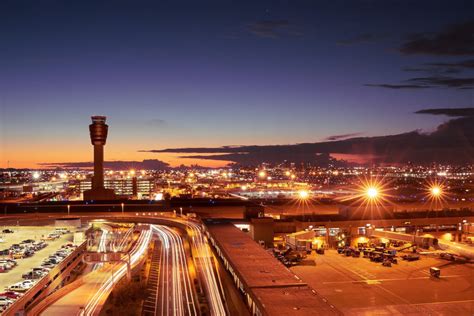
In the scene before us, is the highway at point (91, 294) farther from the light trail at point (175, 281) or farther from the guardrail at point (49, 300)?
the light trail at point (175, 281)

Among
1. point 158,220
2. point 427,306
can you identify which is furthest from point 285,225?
point 427,306

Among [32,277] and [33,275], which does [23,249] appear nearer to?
[33,275]

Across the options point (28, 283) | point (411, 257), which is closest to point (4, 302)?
point (28, 283)

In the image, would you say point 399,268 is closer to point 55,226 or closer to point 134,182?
point 55,226

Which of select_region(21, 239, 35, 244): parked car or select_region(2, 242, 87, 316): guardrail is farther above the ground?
select_region(21, 239, 35, 244): parked car

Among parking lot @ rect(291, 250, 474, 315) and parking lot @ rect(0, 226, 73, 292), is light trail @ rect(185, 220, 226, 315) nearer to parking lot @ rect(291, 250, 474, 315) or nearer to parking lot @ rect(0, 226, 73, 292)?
parking lot @ rect(291, 250, 474, 315)

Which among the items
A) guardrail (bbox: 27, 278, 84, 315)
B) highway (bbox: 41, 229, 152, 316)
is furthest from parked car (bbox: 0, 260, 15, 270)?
guardrail (bbox: 27, 278, 84, 315)
